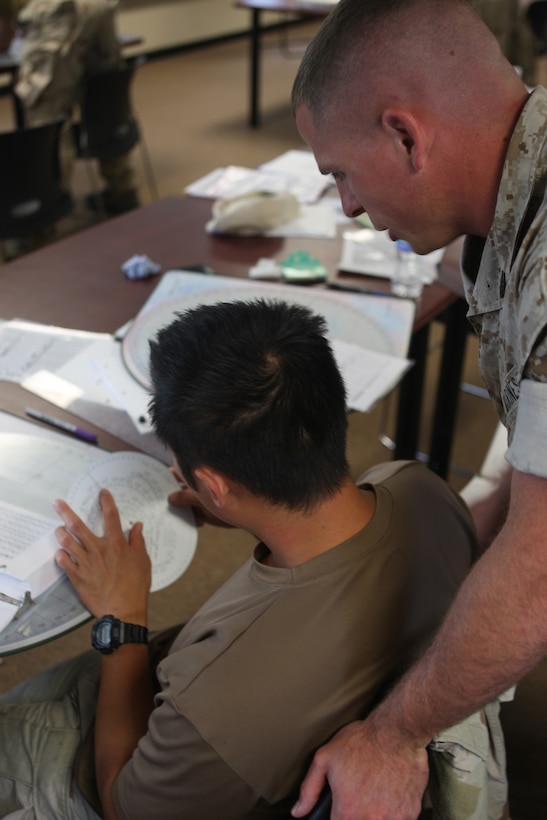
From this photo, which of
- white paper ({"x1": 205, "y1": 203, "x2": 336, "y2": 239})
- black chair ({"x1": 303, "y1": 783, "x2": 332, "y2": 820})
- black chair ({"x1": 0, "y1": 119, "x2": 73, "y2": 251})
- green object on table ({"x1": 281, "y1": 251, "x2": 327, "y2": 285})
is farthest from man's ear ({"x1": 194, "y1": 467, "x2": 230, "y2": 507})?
black chair ({"x1": 0, "y1": 119, "x2": 73, "y2": 251})

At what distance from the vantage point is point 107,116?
360 centimetres

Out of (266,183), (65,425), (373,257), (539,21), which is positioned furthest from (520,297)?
(539,21)

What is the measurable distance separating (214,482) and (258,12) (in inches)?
215

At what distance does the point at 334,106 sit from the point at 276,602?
56 cm

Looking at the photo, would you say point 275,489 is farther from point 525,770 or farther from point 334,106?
point 525,770

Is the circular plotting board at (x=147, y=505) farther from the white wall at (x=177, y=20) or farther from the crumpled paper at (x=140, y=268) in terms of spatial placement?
the white wall at (x=177, y=20)

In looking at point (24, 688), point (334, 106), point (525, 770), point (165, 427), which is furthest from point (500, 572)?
point (525, 770)

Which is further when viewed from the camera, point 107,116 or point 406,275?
point 107,116

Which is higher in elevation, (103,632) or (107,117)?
(103,632)

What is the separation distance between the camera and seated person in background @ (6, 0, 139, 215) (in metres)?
3.67

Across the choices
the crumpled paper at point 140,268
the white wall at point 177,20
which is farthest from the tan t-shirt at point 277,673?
the white wall at point 177,20

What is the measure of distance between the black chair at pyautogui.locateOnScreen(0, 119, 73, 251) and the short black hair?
218cm

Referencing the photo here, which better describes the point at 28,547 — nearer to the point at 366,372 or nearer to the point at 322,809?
the point at 322,809

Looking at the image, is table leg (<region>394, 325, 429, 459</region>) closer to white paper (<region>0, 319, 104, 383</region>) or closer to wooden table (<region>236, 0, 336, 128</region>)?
white paper (<region>0, 319, 104, 383</region>)
